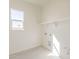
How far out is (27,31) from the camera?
3.33 metres

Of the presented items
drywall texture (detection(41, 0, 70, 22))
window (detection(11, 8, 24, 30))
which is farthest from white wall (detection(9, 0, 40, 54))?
drywall texture (detection(41, 0, 70, 22))

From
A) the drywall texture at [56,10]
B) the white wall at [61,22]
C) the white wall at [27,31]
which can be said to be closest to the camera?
the white wall at [61,22]

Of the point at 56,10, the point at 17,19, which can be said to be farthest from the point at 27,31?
the point at 56,10

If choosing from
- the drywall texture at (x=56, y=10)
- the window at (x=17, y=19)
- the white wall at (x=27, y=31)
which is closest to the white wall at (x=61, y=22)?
the drywall texture at (x=56, y=10)

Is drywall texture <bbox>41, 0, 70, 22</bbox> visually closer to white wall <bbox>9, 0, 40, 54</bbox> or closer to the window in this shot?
white wall <bbox>9, 0, 40, 54</bbox>

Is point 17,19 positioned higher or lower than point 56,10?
lower

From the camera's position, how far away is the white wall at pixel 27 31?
2.86m

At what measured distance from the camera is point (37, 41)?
148 inches

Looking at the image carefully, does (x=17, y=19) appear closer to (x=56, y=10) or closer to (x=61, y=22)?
(x=56, y=10)

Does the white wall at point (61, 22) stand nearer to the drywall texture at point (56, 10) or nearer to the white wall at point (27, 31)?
the drywall texture at point (56, 10)

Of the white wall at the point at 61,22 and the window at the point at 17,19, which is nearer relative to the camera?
the white wall at the point at 61,22
